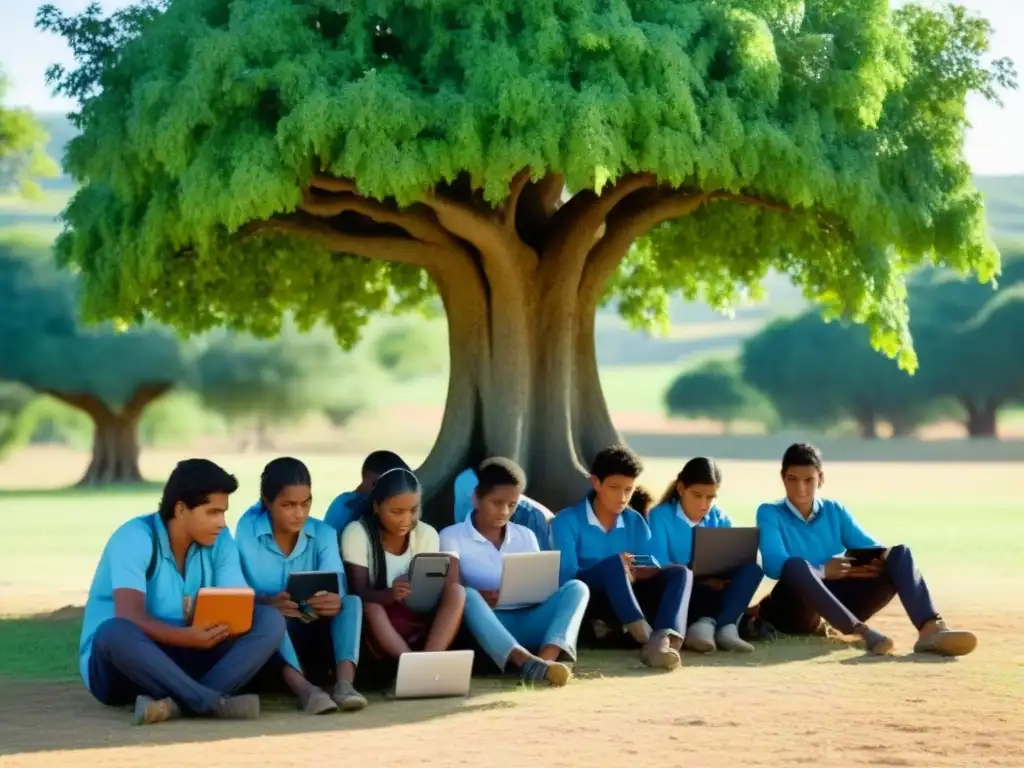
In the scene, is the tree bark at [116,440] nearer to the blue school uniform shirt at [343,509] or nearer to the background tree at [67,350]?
the background tree at [67,350]

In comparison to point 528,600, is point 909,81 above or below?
above

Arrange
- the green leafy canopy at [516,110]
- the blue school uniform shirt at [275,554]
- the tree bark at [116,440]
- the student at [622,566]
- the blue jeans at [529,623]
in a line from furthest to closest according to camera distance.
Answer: the tree bark at [116,440] → the green leafy canopy at [516,110] → the student at [622,566] → the blue jeans at [529,623] → the blue school uniform shirt at [275,554]

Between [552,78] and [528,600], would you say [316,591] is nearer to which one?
[528,600]

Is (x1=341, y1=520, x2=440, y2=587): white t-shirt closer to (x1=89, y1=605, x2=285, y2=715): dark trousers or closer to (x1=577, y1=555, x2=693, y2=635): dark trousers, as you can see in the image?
(x1=89, y1=605, x2=285, y2=715): dark trousers

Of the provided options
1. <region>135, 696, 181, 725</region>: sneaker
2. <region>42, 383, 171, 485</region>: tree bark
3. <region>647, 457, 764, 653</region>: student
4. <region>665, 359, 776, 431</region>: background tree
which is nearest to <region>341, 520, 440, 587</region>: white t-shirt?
<region>135, 696, 181, 725</region>: sneaker

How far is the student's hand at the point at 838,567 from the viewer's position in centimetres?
1129

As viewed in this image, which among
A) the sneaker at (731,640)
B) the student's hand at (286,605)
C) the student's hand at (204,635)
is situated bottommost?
the sneaker at (731,640)

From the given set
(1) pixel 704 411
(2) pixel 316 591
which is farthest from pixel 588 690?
(1) pixel 704 411

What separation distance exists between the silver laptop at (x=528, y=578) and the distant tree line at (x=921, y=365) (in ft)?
205

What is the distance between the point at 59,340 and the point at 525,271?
32.4m

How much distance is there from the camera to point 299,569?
9297 millimetres

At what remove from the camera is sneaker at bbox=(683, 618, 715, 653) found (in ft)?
36.5

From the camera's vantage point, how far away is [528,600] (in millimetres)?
10031

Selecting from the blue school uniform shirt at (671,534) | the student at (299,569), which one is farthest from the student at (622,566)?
the student at (299,569)
